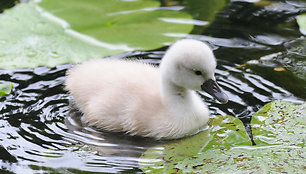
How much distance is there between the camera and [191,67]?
11.5 ft

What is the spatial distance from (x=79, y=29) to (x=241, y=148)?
7.43 feet

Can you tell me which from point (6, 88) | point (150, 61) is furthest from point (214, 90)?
point (6, 88)

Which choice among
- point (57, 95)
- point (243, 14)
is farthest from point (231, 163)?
point (243, 14)

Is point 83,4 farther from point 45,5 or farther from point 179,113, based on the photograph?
point 179,113

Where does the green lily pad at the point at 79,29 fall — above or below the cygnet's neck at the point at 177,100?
above

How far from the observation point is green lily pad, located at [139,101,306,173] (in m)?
3.12

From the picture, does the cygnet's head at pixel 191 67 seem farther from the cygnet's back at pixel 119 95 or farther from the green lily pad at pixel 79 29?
the green lily pad at pixel 79 29

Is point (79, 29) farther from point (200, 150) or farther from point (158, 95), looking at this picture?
point (200, 150)

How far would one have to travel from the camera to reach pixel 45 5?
5.40 m

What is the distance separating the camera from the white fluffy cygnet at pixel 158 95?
352 cm

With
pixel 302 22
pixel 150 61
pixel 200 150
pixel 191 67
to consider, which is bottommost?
pixel 200 150

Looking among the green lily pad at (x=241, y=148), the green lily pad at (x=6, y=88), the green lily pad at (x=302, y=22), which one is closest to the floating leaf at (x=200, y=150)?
the green lily pad at (x=241, y=148)

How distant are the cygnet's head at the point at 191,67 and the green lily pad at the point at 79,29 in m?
1.16

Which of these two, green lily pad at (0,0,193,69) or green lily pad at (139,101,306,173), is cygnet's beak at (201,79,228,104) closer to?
green lily pad at (139,101,306,173)
